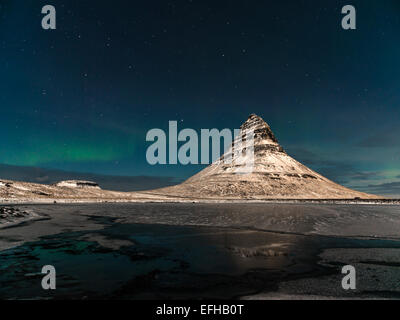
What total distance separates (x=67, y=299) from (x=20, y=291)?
5.86 ft

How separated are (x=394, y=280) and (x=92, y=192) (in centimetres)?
13102

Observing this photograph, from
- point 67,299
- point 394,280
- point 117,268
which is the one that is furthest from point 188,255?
point 394,280

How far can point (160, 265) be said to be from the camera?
10.9 m

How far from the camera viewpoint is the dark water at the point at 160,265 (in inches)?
310

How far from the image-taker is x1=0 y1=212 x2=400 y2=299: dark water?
25.8ft

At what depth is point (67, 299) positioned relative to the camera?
283 inches
